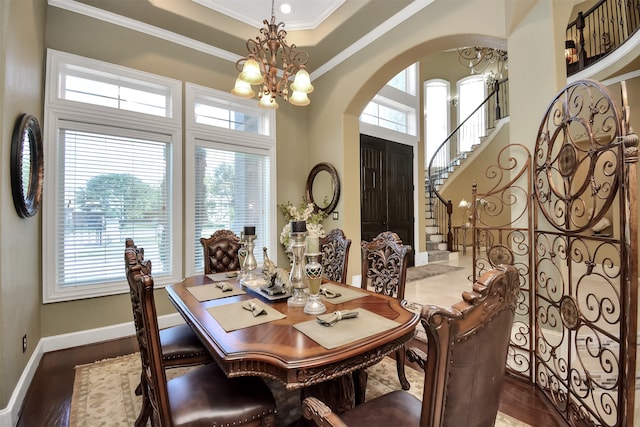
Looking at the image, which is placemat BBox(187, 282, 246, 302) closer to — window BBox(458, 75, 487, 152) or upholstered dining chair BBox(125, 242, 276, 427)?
upholstered dining chair BBox(125, 242, 276, 427)

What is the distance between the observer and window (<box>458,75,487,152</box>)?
930 centimetres

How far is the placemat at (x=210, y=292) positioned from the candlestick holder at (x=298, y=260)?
0.51 m

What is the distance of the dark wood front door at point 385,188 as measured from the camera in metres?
5.61

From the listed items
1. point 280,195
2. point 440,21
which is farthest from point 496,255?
point 280,195

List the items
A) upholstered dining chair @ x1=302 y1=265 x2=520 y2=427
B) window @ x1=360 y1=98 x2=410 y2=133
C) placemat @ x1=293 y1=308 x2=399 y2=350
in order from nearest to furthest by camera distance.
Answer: upholstered dining chair @ x1=302 y1=265 x2=520 y2=427
placemat @ x1=293 y1=308 x2=399 y2=350
window @ x1=360 y1=98 x2=410 y2=133

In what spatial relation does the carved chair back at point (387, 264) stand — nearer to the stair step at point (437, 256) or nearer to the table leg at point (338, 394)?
the table leg at point (338, 394)

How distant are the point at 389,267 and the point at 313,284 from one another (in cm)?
80

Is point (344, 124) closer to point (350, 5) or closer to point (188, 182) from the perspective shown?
point (350, 5)

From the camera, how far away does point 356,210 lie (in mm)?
4359

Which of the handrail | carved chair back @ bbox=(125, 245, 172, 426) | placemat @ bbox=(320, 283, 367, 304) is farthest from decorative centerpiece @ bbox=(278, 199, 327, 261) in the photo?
the handrail

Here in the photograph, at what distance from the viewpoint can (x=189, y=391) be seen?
138 cm

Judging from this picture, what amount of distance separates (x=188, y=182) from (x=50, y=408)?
94.7 inches

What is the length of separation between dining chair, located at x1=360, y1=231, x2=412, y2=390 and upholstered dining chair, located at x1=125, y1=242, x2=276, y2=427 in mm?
1132

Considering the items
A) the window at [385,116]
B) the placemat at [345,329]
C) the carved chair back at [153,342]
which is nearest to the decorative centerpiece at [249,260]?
the placemat at [345,329]
